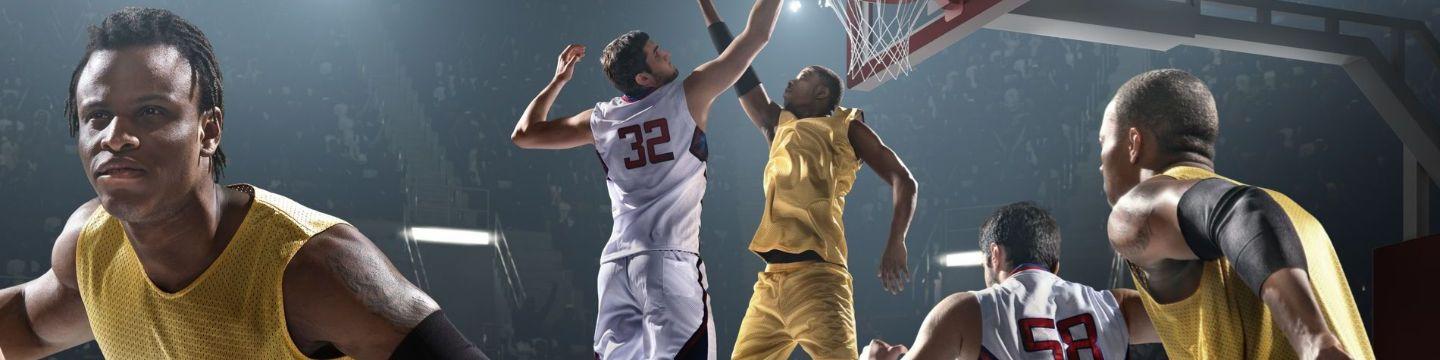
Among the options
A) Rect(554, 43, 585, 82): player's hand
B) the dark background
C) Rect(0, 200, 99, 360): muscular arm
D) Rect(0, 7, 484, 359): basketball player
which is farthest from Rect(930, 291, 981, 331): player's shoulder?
the dark background

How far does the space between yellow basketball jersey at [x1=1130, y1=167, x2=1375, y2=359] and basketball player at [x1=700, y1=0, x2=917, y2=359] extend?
2266mm

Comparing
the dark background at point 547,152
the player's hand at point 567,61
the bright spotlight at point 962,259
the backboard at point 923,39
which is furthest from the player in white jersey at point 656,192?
the bright spotlight at point 962,259

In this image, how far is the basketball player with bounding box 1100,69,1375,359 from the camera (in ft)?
5.44

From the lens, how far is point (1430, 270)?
548 centimetres

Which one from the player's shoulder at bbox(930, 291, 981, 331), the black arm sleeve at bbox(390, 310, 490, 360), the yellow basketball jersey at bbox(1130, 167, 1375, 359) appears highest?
the black arm sleeve at bbox(390, 310, 490, 360)

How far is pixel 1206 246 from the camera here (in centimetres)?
184

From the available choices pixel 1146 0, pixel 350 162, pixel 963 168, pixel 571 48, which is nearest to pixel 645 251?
pixel 571 48

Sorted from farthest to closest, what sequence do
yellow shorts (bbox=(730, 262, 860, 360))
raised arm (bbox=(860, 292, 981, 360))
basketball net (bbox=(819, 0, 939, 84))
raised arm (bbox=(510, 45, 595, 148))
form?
1. basketball net (bbox=(819, 0, 939, 84))
2. yellow shorts (bbox=(730, 262, 860, 360))
3. raised arm (bbox=(510, 45, 595, 148))
4. raised arm (bbox=(860, 292, 981, 360))

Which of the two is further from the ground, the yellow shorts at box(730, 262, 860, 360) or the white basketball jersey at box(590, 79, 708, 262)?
the white basketball jersey at box(590, 79, 708, 262)

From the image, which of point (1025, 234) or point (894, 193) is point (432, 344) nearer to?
point (1025, 234)

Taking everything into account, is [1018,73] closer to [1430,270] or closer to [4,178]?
[1430,270]

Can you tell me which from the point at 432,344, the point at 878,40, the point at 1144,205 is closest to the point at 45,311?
the point at 432,344

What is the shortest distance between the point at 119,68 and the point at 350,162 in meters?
8.89

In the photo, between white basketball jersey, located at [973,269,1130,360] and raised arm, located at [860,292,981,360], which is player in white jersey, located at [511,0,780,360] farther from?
white basketball jersey, located at [973,269,1130,360]
